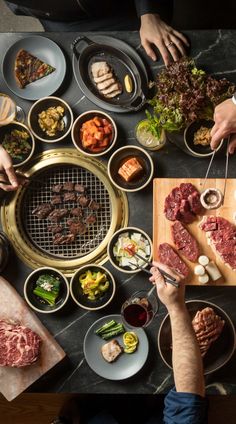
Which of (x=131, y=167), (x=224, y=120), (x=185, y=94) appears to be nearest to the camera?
(x=224, y=120)

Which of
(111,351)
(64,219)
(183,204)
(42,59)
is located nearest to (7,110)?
(42,59)

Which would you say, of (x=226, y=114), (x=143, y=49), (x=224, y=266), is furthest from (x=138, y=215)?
(x=143, y=49)

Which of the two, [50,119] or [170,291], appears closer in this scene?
[170,291]

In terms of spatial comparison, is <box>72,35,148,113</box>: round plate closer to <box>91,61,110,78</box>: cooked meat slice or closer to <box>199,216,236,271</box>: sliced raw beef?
<box>91,61,110,78</box>: cooked meat slice

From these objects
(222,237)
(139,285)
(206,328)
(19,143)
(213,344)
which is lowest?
(213,344)

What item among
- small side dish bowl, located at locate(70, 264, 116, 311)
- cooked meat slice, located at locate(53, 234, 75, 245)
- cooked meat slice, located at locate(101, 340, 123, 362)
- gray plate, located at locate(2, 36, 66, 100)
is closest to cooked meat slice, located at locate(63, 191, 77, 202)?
cooked meat slice, located at locate(53, 234, 75, 245)

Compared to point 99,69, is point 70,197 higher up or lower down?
lower down

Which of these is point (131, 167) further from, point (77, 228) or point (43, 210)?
point (43, 210)
